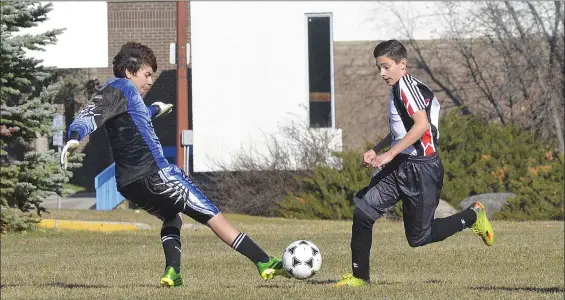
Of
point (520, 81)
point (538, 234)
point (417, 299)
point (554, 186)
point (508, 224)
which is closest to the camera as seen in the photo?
point (417, 299)

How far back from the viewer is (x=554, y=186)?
906 inches

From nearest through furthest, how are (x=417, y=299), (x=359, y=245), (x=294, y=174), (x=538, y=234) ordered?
(x=417, y=299), (x=359, y=245), (x=538, y=234), (x=294, y=174)

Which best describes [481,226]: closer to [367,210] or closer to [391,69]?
[367,210]

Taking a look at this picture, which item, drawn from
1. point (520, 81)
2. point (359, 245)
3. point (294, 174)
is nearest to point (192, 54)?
point (294, 174)

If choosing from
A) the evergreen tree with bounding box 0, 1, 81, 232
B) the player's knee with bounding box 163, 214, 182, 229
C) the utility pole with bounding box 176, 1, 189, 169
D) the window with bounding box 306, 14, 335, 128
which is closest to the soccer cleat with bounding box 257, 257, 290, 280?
the player's knee with bounding box 163, 214, 182, 229

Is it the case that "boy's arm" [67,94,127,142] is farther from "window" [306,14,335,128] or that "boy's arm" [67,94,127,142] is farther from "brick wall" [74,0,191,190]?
"brick wall" [74,0,191,190]

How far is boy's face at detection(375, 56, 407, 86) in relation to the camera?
8.42m

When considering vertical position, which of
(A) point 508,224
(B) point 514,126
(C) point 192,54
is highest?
(C) point 192,54

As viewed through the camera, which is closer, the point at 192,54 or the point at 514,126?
the point at 514,126

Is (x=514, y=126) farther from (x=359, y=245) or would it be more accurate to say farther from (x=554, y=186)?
(x=359, y=245)

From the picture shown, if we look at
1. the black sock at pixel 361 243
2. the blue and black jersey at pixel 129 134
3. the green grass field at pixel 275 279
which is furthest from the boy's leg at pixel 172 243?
the black sock at pixel 361 243

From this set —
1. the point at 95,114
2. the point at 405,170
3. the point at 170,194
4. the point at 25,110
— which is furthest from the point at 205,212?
the point at 25,110

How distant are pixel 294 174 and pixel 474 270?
14.9 m

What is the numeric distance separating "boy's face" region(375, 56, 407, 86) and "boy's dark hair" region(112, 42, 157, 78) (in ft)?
5.86
